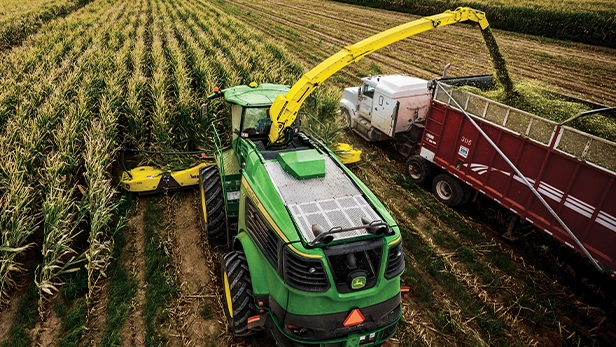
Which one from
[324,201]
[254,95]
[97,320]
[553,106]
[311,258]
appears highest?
[553,106]

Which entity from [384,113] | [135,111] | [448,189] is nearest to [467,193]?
[448,189]

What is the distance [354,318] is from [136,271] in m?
3.73

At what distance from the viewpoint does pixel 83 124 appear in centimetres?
825

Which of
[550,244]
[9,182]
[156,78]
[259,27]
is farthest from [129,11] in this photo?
[550,244]

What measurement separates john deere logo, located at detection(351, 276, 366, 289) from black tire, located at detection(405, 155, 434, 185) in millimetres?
5529

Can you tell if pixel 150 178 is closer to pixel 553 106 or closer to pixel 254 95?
pixel 254 95

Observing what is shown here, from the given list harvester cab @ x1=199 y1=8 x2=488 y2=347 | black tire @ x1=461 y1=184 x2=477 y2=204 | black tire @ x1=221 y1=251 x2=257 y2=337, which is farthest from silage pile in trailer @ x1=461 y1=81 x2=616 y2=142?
black tire @ x1=221 y1=251 x2=257 y2=337

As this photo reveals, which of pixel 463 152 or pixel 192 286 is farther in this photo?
pixel 463 152

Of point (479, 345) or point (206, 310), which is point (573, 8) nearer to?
point (479, 345)

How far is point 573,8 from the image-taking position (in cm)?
2441

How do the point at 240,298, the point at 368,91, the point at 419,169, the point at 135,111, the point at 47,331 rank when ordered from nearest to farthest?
1. the point at 240,298
2. the point at 47,331
3. the point at 135,111
4. the point at 419,169
5. the point at 368,91

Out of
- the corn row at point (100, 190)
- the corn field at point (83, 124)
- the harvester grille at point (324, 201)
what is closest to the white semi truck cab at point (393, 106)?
the corn field at point (83, 124)

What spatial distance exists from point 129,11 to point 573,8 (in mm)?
30469

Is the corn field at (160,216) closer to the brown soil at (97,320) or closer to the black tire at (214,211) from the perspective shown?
the brown soil at (97,320)
